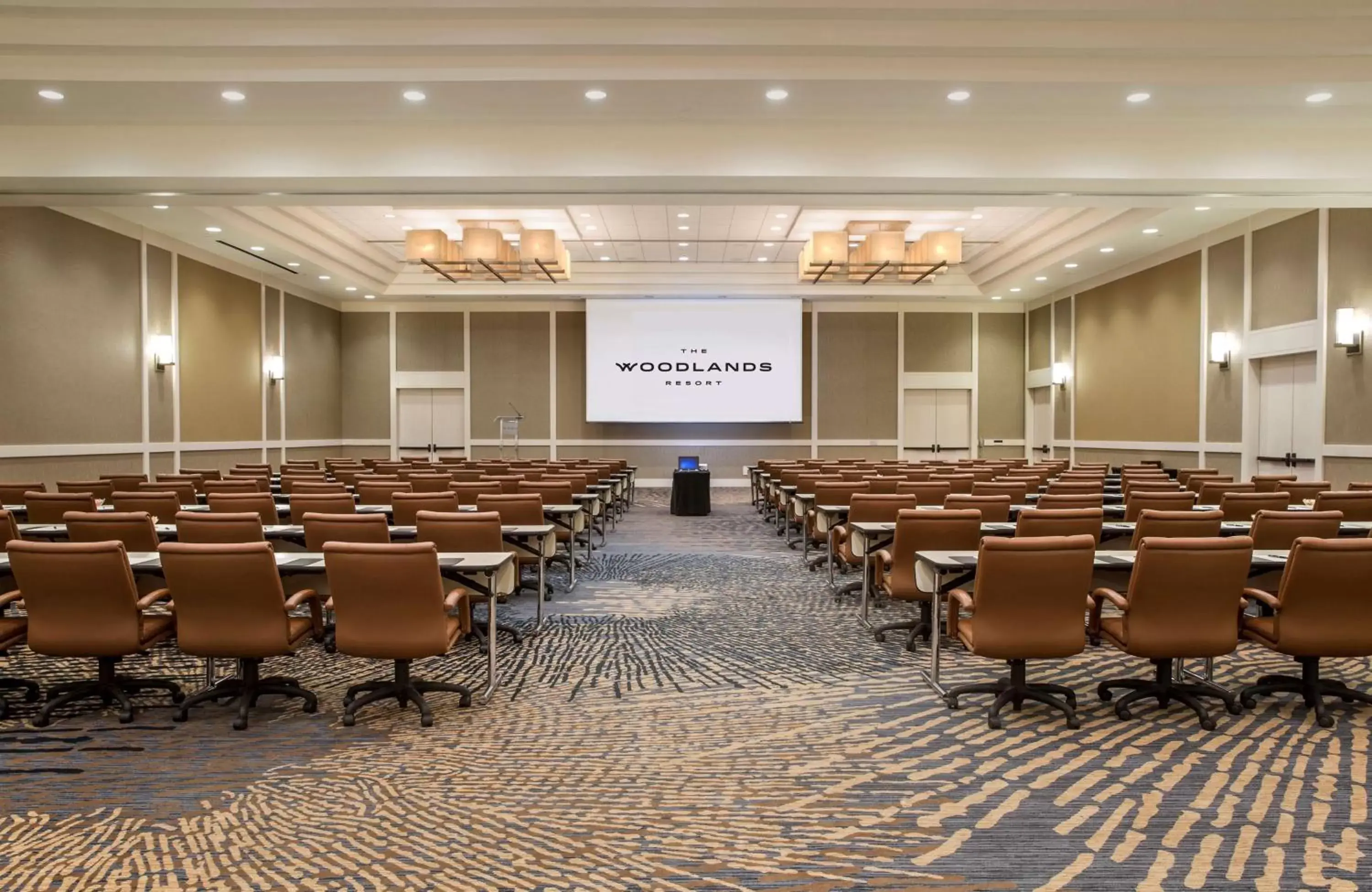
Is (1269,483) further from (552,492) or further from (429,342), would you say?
(429,342)

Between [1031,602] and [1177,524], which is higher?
[1177,524]

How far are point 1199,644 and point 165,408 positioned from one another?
A: 531 inches

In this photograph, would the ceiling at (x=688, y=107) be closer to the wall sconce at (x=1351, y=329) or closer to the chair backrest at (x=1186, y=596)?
the wall sconce at (x=1351, y=329)

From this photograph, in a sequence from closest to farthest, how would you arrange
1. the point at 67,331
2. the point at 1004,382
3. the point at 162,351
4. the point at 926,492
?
the point at 926,492, the point at 67,331, the point at 162,351, the point at 1004,382

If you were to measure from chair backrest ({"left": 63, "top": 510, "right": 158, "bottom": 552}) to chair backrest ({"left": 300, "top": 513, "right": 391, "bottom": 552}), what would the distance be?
3.42 ft

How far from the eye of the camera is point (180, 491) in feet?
26.1

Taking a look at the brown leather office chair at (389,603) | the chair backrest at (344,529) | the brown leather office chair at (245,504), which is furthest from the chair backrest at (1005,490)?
the brown leather office chair at (245,504)

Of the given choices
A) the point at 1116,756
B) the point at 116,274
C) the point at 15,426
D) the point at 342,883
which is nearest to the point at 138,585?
the point at 342,883

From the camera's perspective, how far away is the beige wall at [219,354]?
44.5 feet

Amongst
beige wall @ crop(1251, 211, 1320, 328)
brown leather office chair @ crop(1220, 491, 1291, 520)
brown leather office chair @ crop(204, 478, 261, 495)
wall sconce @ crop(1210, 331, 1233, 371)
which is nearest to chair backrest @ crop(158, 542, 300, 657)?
brown leather office chair @ crop(204, 478, 261, 495)

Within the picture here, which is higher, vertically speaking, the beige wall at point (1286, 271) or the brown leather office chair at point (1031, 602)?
the beige wall at point (1286, 271)

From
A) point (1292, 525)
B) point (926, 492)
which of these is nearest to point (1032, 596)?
point (1292, 525)

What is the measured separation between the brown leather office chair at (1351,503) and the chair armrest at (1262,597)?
323 cm

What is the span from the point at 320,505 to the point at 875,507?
4.40 m
